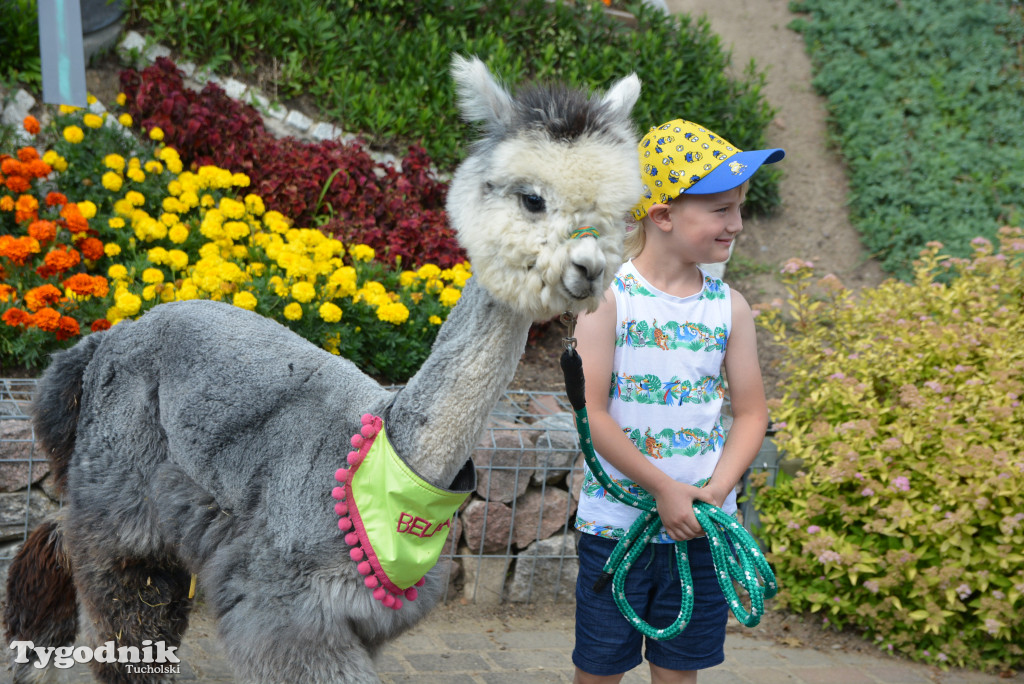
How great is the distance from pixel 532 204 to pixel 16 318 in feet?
8.86

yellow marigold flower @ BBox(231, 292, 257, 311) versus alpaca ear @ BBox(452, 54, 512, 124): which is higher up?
alpaca ear @ BBox(452, 54, 512, 124)

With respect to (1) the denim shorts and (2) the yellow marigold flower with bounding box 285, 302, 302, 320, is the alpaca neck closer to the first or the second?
(1) the denim shorts

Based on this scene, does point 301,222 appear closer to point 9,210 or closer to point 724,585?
point 9,210

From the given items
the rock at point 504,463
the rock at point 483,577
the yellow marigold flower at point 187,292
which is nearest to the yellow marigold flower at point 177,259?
the yellow marigold flower at point 187,292

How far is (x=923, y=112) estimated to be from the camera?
23.8ft

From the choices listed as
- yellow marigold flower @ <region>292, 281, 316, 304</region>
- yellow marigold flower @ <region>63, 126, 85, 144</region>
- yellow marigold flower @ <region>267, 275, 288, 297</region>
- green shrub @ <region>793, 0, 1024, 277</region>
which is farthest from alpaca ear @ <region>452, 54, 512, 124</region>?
green shrub @ <region>793, 0, 1024, 277</region>

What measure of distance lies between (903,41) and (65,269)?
24.0 feet

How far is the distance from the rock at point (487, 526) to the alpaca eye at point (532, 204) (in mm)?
2169

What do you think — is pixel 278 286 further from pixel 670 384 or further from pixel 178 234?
pixel 670 384

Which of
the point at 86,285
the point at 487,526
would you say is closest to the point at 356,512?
the point at 487,526

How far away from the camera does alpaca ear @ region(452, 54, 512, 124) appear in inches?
65.9

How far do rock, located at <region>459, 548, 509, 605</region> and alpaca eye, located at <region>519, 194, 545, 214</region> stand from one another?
231 cm

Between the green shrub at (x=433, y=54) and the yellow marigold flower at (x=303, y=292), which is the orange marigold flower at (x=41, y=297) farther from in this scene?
the green shrub at (x=433, y=54)

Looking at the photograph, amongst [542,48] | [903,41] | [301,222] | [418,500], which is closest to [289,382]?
[418,500]
